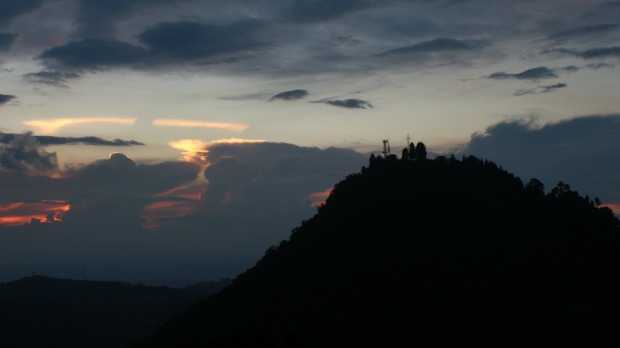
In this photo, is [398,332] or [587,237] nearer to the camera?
[398,332]

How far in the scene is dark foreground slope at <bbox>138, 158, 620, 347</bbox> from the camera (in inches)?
5463

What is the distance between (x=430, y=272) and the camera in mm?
151500

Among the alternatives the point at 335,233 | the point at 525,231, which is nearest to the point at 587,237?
the point at 525,231

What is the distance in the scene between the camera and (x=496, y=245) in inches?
6255

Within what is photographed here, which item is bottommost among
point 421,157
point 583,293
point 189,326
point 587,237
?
point 189,326

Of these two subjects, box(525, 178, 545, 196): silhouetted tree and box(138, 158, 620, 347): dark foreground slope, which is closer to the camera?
box(138, 158, 620, 347): dark foreground slope

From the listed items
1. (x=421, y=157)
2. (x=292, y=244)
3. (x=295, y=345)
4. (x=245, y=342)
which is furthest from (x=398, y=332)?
(x=421, y=157)

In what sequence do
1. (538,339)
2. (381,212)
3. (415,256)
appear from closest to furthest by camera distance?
(538,339) → (415,256) → (381,212)

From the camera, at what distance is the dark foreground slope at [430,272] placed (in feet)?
455

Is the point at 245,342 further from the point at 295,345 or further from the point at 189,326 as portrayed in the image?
the point at 189,326

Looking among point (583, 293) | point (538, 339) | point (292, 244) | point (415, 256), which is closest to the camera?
point (538, 339)

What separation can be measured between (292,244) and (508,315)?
66.6 meters

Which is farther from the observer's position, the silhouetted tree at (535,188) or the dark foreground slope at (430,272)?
the silhouetted tree at (535,188)

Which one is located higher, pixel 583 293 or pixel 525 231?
pixel 525 231
